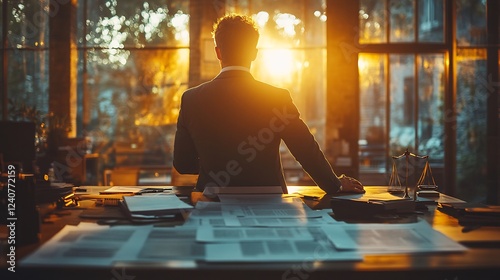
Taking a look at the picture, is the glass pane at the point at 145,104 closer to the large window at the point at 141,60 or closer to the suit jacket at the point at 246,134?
the large window at the point at 141,60

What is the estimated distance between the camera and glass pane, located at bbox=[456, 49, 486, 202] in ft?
28.9

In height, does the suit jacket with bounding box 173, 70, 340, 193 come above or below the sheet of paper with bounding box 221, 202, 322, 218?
above

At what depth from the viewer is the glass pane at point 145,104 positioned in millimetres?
9766

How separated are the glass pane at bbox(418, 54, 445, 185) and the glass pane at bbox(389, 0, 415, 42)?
1.25ft

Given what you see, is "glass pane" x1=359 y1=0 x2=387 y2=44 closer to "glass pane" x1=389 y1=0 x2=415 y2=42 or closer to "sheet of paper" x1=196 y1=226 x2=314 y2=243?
"glass pane" x1=389 y1=0 x2=415 y2=42

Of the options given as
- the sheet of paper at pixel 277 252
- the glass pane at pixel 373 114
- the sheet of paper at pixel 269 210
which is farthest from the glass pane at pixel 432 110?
the sheet of paper at pixel 277 252

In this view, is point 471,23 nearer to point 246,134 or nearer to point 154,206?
point 246,134

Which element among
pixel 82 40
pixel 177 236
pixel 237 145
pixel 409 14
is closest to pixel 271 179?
pixel 237 145

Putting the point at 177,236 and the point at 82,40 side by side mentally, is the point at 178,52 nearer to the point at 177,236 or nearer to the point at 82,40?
the point at 82,40

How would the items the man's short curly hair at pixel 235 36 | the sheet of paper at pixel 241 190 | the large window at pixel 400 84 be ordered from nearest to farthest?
1. the sheet of paper at pixel 241 190
2. the man's short curly hair at pixel 235 36
3. the large window at pixel 400 84

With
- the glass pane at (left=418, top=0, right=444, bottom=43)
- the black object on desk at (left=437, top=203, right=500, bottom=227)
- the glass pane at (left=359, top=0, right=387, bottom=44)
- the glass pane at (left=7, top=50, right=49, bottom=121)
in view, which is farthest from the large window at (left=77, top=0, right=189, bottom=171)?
the black object on desk at (left=437, top=203, right=500, bottom=227)

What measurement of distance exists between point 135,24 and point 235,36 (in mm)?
7798

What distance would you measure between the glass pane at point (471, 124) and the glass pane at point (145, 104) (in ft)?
13.5

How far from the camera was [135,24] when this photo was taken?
33.1 feet
